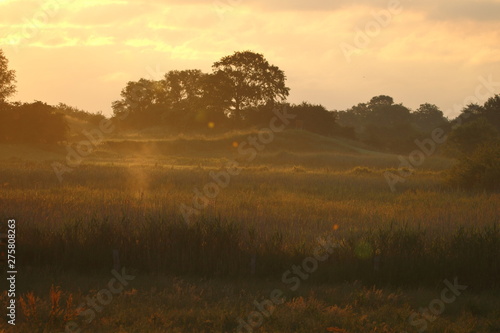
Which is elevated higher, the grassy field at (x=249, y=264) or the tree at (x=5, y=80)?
the tree at (x=5, y=80)

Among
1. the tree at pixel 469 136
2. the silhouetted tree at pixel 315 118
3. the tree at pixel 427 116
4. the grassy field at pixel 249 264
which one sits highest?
the tree at pixel 427 116

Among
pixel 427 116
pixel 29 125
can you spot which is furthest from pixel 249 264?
pixel 427 116

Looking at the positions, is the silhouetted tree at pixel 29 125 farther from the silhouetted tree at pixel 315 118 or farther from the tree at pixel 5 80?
the silhouetted tree at pixel 315 118

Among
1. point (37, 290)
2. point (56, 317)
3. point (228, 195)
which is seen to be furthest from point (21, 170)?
point (56, 317)

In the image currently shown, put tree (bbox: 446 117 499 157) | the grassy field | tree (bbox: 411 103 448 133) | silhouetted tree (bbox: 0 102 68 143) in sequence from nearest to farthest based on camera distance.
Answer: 1. the grassy field
2. silhouetted tree (bbox: 0 102 68 143)
3. tree (bbox: 446 117 499 157)
4. tree (bbox: 411 103 448 133)

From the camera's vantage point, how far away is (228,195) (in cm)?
2972

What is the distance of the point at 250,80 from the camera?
8662cm

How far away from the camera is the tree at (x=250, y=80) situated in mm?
86375

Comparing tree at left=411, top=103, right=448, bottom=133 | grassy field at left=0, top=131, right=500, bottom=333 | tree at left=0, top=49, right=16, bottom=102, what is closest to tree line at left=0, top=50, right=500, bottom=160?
tree at left=0, top=49, right=16, bottom=102

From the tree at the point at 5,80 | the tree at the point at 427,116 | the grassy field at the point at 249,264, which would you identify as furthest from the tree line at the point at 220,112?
the tree at the point at 427,116

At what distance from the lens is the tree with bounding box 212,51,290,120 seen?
3401 inches

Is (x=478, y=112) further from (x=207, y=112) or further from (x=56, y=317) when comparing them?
(x=56, y=317)

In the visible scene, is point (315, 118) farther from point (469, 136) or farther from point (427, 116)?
point (427, 116)

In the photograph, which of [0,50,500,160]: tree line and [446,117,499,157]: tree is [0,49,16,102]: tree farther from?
[446,117,499,157]: tree
